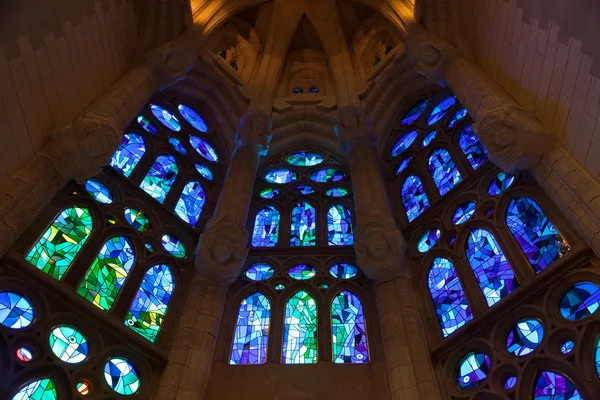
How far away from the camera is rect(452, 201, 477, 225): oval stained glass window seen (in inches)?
313

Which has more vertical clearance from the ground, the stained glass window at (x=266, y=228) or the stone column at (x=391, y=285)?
the stained glass window at (x=266, y=228)

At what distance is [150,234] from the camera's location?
8188 millimetres

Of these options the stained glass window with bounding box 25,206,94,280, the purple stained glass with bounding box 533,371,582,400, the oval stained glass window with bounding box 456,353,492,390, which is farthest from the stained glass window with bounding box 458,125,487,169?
the stained glass window with bounding box 25,206,94,280

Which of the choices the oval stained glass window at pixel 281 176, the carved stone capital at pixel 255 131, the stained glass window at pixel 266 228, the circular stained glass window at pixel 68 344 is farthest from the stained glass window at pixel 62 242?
the oval stained glass window at pixel 281 176

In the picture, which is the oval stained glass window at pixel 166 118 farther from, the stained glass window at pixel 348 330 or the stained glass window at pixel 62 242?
the stained glass window at pixel 348 330

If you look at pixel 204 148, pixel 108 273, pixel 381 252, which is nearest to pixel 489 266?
→ pixel 381 252

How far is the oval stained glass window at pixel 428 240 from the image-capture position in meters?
8.22

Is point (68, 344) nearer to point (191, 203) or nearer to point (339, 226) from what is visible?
Result: point (191, 203)

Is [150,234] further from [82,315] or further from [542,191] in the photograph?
[542,191]

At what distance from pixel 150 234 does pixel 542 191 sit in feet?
18.9

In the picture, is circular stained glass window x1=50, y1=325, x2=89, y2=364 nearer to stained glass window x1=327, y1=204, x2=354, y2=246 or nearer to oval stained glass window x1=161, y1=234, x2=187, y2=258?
oval stained glass window x1=161, y1=234, x2=187, y2=258

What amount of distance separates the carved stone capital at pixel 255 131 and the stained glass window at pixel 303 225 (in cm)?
140

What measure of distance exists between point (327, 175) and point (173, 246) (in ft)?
13.4

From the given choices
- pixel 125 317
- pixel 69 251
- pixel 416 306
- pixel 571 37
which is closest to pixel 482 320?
pixel 416 306
